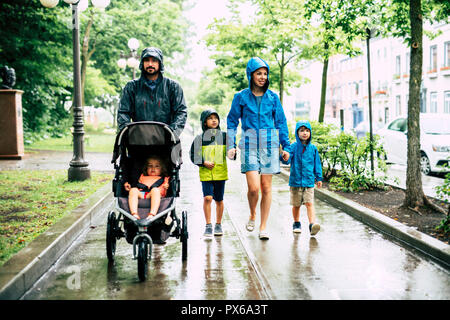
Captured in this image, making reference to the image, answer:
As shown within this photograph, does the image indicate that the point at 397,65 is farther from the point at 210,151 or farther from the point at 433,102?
the point at 210,151

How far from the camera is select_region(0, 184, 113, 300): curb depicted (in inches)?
172

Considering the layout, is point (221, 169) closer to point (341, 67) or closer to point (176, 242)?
point (176, 242)

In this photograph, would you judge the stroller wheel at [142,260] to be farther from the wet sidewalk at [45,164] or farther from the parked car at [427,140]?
the wet sidewalk at [45,164]

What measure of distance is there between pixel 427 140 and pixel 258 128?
939cm

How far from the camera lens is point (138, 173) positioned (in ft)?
18.5

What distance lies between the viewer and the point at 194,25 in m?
64.6

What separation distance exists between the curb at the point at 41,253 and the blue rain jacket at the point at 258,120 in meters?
2.32

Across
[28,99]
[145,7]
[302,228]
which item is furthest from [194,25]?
[302,228]

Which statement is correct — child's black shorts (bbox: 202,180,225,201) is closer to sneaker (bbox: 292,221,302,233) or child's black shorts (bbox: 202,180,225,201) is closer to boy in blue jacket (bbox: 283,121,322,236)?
boy in blue jacket (bbox: 283,121,322,236)

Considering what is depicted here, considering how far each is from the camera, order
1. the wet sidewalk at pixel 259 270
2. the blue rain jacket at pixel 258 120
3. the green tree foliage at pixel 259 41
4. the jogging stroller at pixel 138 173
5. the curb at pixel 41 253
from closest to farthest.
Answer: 1. the curb at pixel 41 253
2. the wet sidewalk at pixel 259 270
3. the jogging stroller at pixel 138 173
4. the blue rain jacket at pixel 258 120
5. the green tree foliage at pixel 259 41

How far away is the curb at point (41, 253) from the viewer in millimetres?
4357

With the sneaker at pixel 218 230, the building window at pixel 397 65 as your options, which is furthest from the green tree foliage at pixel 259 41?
the building window at pixel 397 65
